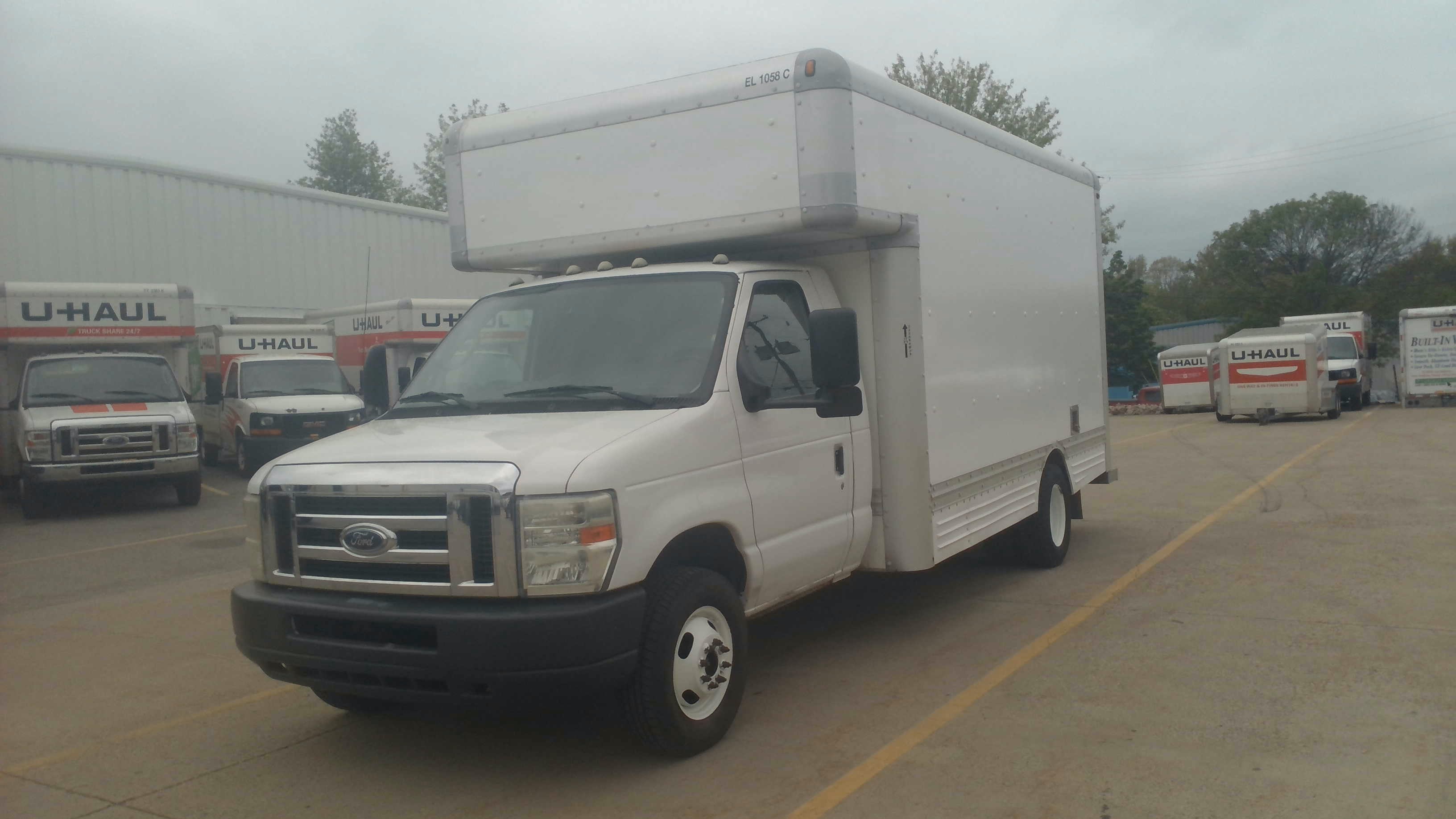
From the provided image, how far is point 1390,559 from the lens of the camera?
28.4 ft

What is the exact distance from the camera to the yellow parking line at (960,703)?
14.2 ft

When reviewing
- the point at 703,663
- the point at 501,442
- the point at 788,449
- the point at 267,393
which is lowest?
the point at 703,663

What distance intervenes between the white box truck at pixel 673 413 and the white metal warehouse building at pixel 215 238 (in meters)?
12.9

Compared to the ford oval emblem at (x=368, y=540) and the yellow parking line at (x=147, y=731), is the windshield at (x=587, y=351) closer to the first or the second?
the ford oval emblem at (x=368, y=540)

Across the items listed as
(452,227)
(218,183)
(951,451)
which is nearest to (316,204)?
(218,183)

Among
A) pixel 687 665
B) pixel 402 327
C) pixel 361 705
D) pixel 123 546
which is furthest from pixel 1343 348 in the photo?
pixel 361 705

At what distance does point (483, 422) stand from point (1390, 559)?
7.31 metres

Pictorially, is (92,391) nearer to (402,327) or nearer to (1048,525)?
(402,327)

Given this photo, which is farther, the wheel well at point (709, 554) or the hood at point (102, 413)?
the hood at point (102, 413)

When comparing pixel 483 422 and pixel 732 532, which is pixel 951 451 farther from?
pixel 483 422

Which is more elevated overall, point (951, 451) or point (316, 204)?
point (316, 204)

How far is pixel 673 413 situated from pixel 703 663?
3.53 ft

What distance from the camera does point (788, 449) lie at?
214 inches

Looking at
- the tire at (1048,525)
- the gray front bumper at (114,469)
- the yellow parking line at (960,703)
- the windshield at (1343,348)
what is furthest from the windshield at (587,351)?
the windshield at (1343,348)
